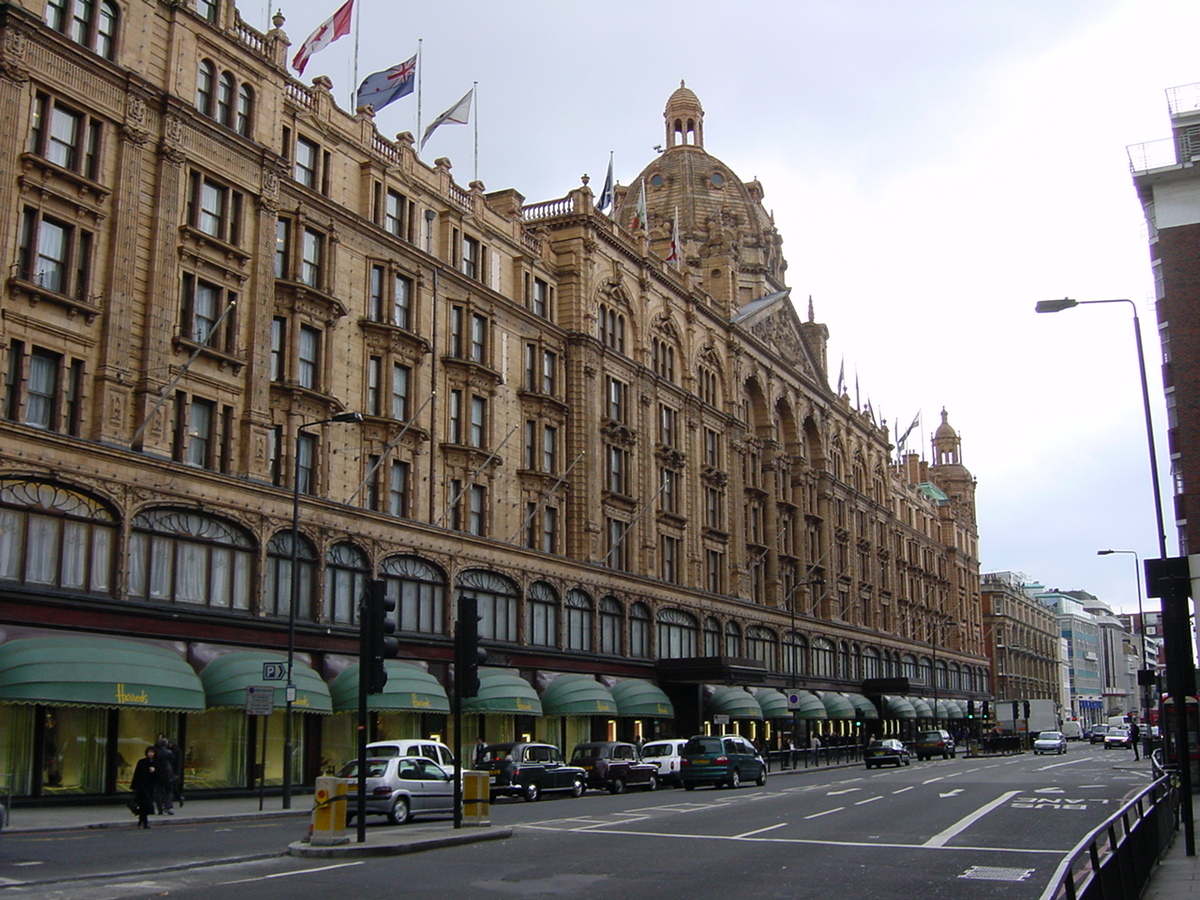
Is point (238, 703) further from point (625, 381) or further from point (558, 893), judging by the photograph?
point (625, 381)

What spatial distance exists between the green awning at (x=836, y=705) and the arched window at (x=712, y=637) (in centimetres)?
1440

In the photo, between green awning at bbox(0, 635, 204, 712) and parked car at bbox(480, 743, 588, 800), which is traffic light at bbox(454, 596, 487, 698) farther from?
parked car at bbox(480, 743, 588, 800)

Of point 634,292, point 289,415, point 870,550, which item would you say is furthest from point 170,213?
point 870,550

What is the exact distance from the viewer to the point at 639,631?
200ft

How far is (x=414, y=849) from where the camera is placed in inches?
829

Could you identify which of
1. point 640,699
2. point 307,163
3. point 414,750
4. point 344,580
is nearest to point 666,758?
point 640,699

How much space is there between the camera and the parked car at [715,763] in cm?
4197

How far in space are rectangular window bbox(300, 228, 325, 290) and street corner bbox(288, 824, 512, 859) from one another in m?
23.9

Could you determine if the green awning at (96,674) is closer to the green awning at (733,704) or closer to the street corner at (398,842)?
the street corner at (398,842)

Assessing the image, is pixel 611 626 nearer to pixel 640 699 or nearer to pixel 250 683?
pixel 640 699

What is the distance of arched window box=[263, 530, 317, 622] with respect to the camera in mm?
38944

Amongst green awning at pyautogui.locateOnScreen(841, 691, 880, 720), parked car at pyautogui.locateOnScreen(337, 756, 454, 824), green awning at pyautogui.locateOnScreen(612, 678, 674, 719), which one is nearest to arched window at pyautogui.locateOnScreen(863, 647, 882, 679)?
green awning at pyautogui.locateOnScreen(841, 691, 880, 720)

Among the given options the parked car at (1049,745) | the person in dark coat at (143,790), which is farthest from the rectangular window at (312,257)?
the parked car at (1049,745)

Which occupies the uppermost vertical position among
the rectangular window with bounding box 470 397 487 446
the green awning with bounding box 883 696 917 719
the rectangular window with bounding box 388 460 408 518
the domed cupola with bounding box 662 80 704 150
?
the domed cupola with bounding box 662 80 704 150
